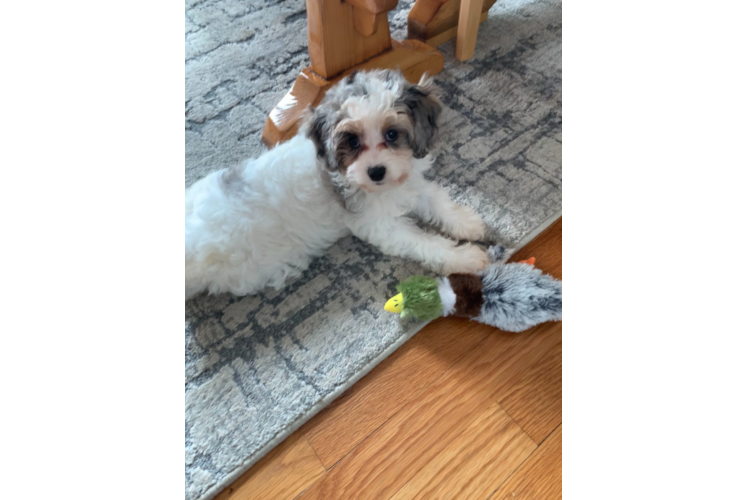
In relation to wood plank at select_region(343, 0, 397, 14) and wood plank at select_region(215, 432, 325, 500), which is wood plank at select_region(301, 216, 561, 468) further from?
wood plank at select_region(343, 0, 397, 14)

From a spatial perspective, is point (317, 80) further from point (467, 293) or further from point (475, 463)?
point (475, 463)

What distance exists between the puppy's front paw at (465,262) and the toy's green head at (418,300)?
0.31 feet

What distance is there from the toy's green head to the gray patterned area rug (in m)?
0.06

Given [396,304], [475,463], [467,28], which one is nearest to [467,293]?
[396,304]

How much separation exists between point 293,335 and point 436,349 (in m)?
0.46

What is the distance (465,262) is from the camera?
154 centimetres

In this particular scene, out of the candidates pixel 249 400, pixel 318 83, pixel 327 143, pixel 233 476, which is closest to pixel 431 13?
pixel 318 83

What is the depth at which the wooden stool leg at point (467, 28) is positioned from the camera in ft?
6.83

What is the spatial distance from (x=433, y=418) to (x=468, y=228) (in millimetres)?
647

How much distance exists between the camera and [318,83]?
1.98 m
